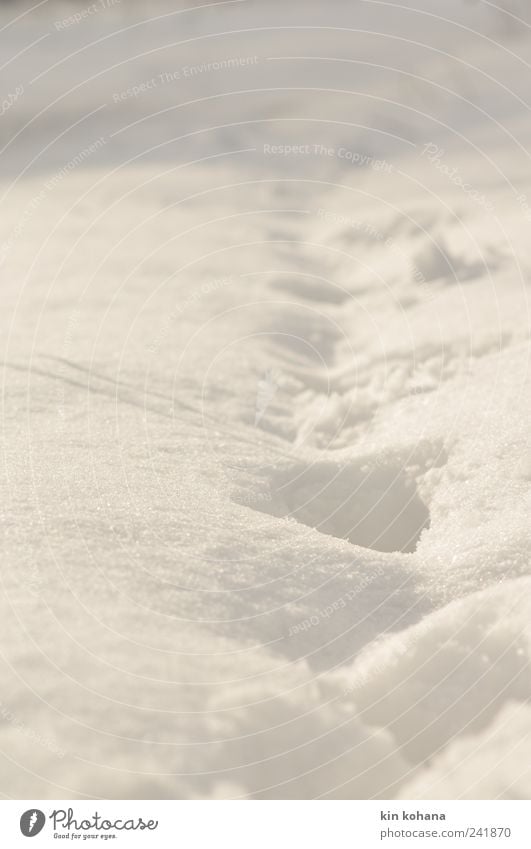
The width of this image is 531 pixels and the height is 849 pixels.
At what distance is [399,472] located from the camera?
69.4 inches

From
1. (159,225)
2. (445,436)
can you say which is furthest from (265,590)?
(159,225)

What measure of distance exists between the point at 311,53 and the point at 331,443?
3174 millimetres

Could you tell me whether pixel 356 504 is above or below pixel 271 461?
below

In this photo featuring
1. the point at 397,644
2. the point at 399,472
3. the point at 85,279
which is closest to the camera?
the point at 397,644

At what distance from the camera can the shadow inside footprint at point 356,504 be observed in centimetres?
165

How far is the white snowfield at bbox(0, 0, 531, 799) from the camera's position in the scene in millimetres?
1173

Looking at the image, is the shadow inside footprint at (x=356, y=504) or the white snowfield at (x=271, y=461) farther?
the shadow inside footprint at (x=356, y=504)

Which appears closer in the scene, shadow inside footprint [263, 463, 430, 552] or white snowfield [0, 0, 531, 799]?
white snowfield [0, 0, 531, 799]

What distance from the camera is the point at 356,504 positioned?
1.72 metres

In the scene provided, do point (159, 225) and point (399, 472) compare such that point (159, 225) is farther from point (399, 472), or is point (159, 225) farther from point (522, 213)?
point (399, 472)

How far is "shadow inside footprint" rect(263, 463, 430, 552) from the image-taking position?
1.65 meters

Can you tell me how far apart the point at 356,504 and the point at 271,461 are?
7.6 inches

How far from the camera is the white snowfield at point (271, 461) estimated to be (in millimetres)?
1173
